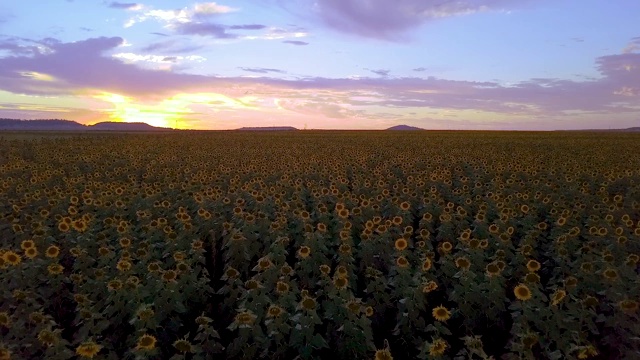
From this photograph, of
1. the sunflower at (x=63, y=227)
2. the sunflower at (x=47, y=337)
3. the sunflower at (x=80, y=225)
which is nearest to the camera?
the sunflower at (x=47, y=337)

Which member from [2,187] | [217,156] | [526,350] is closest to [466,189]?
[526,350]

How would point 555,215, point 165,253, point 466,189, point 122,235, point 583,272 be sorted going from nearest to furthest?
point 583,272, point 165,253, point 122,235, point 555,215, point 466,189

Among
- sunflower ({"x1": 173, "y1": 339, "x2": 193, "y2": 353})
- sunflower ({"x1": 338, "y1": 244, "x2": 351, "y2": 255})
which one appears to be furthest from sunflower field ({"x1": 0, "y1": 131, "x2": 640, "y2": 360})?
sunflower ({"x1": 338, "y1": 244, "x2": 351, "y2": 255})

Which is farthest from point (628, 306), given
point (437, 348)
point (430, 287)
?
point (437, 348)

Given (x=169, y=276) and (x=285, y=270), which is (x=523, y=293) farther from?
(x=169, y=276)

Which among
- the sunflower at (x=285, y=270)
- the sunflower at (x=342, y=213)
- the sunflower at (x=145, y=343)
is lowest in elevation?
the sunflower at (x=145, y=343)

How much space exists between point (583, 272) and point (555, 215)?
171 inches

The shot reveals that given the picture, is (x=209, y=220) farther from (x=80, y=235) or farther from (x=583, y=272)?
(x=583, y=272)

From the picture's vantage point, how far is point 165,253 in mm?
8891

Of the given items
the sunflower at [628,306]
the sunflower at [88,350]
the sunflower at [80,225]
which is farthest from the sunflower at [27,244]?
the sunflower at [628,306]

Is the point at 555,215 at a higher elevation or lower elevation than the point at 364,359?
higher

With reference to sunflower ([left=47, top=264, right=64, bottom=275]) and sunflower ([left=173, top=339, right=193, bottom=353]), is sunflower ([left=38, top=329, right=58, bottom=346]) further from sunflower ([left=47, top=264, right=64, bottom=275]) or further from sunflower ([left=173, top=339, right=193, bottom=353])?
sunflower ([left=47, top=264, right=64, bottom=275])

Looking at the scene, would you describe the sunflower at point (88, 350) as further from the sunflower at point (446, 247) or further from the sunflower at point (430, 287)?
the sunflower at point (446, 247)

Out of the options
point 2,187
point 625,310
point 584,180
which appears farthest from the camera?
point 584,180
